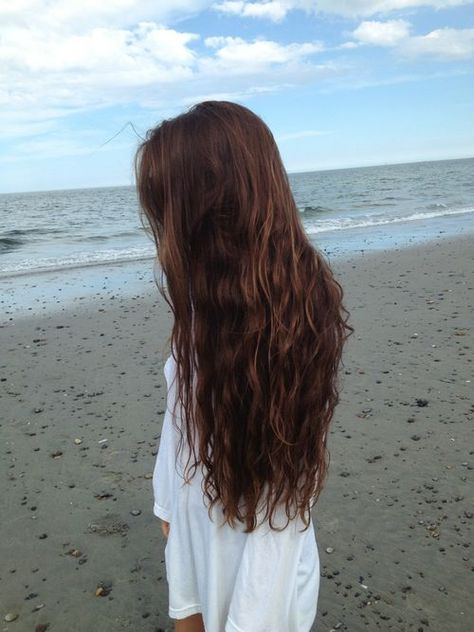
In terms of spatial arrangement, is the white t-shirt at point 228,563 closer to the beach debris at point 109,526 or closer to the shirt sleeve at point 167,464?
the shirt sleeve at point 167,464

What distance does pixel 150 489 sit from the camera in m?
3.47

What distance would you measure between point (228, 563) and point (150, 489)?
2.06 metres

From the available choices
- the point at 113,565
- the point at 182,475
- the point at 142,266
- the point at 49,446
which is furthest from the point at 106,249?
the point at 182,475

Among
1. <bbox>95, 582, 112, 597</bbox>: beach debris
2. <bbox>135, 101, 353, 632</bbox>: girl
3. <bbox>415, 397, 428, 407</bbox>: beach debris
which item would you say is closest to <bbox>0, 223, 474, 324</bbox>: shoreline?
<bbox>415, 397, 428, 407</bbox>: beach debris

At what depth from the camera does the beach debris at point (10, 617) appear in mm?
2537

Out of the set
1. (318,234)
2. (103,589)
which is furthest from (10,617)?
(318,234)

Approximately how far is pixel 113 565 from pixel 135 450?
3.80 feet

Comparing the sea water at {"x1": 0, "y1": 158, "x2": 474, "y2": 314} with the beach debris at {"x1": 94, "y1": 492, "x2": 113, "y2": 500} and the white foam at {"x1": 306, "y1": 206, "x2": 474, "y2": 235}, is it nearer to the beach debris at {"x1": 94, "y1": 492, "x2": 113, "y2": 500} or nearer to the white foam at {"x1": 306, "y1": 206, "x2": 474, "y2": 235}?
the white foam at {"x1": 306, "y1": 206, "x2": 474, "y2": 235}

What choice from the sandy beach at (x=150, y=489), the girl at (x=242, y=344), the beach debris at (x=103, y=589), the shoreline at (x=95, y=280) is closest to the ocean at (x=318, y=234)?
the shoreline at (x=95, y=280)

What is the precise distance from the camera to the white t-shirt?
1465mm

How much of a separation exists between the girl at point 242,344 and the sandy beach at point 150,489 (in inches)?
48.9

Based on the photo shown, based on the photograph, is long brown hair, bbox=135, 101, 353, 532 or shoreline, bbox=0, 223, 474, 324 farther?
shoreline, bbox=0, 223, 474, 324

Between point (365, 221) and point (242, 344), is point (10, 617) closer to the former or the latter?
point (242, 344)

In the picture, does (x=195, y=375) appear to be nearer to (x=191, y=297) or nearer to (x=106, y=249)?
(x=191, y=297)
